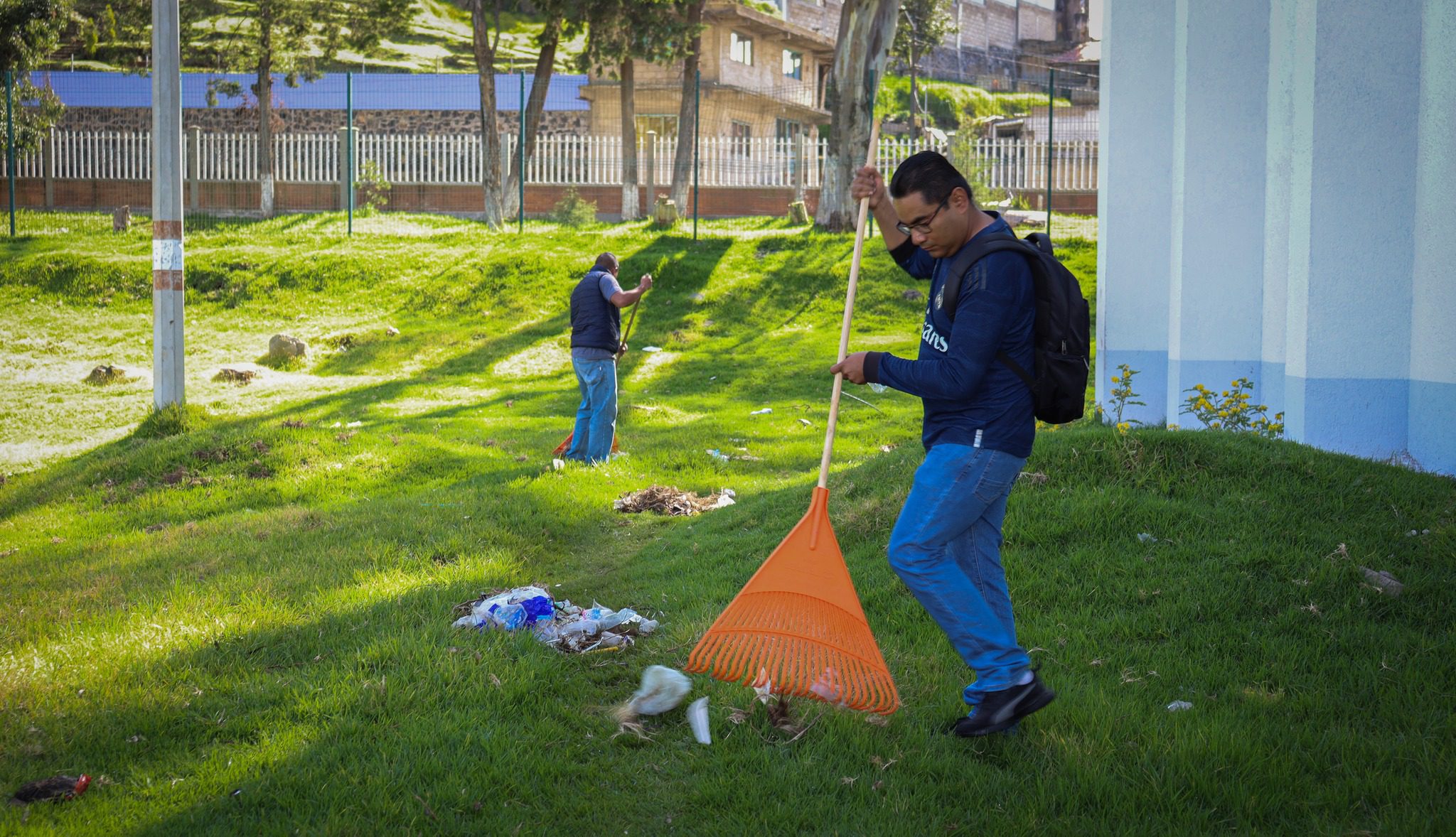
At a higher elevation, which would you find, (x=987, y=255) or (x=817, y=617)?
(x=987, y=255)

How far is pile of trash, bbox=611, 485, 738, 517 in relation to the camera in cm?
879

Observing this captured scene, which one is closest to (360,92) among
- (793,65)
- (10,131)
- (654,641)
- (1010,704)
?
(793,65)

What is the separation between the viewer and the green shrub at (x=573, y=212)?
25281 mm

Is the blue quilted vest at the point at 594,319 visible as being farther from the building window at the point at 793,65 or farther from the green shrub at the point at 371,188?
the building window at the point at 793,65

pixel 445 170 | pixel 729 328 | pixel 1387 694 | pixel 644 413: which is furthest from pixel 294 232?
pixel 1387 694

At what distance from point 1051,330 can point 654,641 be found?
255cm

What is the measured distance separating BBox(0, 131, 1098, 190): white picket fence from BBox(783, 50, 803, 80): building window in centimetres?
1608

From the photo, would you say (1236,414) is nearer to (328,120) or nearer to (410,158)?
(410,158)

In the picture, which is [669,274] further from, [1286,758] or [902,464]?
[1286,758]

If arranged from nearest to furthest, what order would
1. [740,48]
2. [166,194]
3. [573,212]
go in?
1. [166,194]
2. [573,212]
3. [740,48]

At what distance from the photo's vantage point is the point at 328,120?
143 feet

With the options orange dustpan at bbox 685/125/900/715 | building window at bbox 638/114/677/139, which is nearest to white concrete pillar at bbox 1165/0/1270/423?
orange dustpan at bbox 685/125/900/715

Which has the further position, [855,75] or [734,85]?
[734,85]

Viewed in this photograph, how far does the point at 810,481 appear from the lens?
29.3 ft
